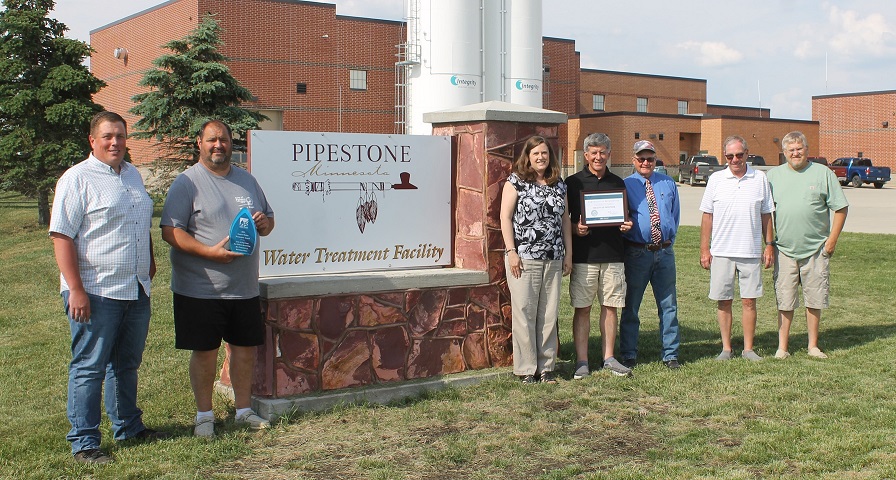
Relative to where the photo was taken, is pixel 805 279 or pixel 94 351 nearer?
pixel 94 351

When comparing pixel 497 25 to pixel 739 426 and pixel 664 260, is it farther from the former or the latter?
pixel 739 426

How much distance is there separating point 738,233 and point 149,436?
473 centimetres

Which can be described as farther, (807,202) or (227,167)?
(807,202)

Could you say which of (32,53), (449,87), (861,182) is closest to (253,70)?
(449,87)

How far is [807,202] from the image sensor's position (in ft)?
23.5

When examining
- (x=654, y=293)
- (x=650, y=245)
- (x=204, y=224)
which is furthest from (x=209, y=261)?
(x=654, y=293)

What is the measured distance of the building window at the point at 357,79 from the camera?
4362 cm

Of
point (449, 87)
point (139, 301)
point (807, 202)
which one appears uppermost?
point (449, 87)

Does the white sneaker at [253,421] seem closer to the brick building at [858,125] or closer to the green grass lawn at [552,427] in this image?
the green grass lawn at [552,427]

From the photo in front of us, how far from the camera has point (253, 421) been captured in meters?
5.37

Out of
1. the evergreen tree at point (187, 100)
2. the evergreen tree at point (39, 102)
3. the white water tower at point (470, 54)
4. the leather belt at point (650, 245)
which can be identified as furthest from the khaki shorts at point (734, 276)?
the white water tower at point (470, 54)

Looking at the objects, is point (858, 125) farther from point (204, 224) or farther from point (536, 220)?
point (204, 224)

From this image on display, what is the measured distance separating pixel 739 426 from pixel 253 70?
124 ft

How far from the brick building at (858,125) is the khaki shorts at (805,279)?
56739 millimetres
